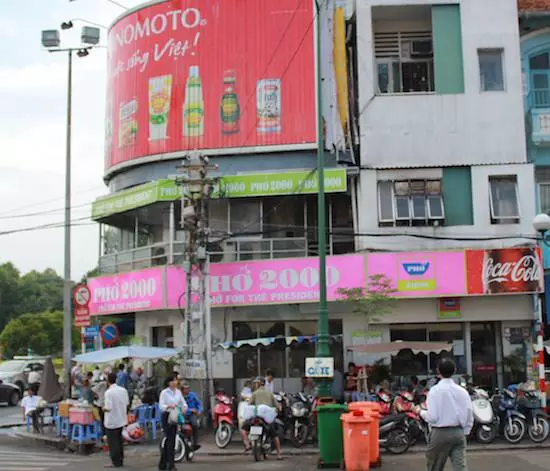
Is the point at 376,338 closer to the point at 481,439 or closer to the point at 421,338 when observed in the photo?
the point at 421,338

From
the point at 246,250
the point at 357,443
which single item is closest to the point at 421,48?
the point at 246,250

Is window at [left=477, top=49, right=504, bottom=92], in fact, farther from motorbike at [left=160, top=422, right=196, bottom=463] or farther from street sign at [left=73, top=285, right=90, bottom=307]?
motorbike at [left=160, top=422, right=196, bottom=463]

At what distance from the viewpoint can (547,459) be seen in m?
15.3

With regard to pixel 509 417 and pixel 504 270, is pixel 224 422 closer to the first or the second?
pixel 509 417

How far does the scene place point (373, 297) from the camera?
22.5 meters

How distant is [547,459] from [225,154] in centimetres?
1470

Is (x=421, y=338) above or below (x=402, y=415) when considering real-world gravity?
above

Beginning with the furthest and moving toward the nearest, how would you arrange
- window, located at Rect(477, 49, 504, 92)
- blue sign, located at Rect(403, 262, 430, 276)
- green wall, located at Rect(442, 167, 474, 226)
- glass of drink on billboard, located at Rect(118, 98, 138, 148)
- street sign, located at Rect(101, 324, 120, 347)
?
glass of drink on billboard, located at Rect(118, 98, 138, 148), street sign, located at Rect(101, 324, 120, 347), window, located at Rect(477, 49, 504, 92), green wall, located at Rect(442, 167, 474, 226), blue sign, located at Rect(403, 262, 430, 276)

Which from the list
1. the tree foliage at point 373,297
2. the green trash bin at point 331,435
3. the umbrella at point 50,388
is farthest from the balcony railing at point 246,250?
the green trash bin at point 331,435

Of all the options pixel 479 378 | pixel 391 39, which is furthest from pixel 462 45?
pixel 479 378

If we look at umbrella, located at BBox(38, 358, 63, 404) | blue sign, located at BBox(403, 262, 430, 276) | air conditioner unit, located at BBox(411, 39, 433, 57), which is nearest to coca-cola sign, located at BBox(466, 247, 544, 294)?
blue sign, located at BBox(403, 262, 430, 276)

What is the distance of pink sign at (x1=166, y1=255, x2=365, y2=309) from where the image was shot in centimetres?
2361

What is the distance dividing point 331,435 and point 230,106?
14554 millimetres

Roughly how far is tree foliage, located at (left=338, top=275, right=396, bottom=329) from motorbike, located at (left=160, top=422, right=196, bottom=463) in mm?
7686
